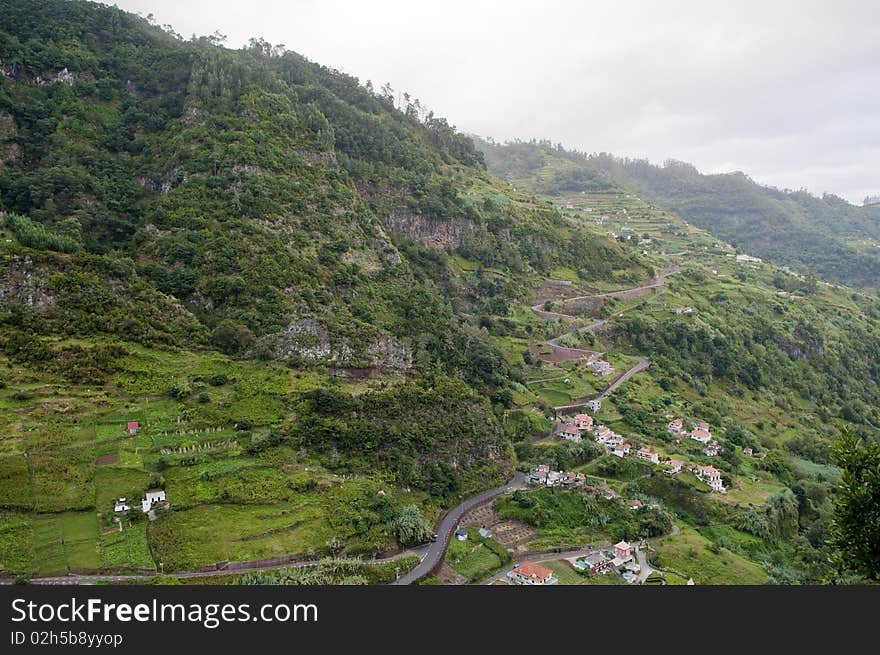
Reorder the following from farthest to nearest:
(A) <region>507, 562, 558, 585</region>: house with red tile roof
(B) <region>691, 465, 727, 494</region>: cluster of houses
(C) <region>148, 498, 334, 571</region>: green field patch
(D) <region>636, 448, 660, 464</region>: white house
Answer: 1. (D) <region>636, 448, 660, 464</region>: white house
2. (B) <region>691, 465, 727, 494</region>: cluster of houses
3. (A) <region>507, 562, 558, 585</region>: house with red tile roof
4. (C) <region>148, 498, 334, 571</region>: green field patch

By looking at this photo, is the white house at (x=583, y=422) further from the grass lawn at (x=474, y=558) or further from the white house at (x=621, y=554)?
the grass lawn at (x=474, y=558)

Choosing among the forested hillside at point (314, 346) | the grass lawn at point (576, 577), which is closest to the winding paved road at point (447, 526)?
the forested hillside at point (314, 346)

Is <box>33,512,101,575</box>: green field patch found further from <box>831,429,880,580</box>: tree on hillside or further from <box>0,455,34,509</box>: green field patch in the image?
<box>831,429,880,580</box>: tree on hillside

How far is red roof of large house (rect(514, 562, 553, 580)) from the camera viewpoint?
31.3 meters

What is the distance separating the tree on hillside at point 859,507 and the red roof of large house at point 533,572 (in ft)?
58.8

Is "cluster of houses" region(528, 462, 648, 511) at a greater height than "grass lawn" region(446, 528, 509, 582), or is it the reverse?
"cluster of houses" region(528, 462, 648, 511)

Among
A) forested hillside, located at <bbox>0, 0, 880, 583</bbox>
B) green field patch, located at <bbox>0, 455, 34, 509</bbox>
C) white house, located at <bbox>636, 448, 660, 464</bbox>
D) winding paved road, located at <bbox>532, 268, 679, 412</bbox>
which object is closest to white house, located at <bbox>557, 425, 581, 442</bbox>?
forested hillside, located at <bbox>0, 0, 880, 583</bbox>

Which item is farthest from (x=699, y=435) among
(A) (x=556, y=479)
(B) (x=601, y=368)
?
(A) (x=556, y=479)

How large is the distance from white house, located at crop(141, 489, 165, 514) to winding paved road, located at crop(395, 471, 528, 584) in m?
12.4

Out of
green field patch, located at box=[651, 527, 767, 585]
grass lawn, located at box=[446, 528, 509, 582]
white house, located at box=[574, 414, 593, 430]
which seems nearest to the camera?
grass lawn, located at box=[446, 528, 509, 582]

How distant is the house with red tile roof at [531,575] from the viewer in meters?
31.2

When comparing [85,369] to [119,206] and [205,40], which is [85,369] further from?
[205,40]

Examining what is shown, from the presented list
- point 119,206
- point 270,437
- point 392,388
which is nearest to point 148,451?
point 270,437

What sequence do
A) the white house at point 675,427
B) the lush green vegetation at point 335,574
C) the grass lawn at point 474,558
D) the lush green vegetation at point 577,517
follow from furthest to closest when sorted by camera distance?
the white house at point 675,427 < the lush green vegetation at point 577,517 < the grass lawn at point 474,558 < the lush green vegetation at point 335,574
